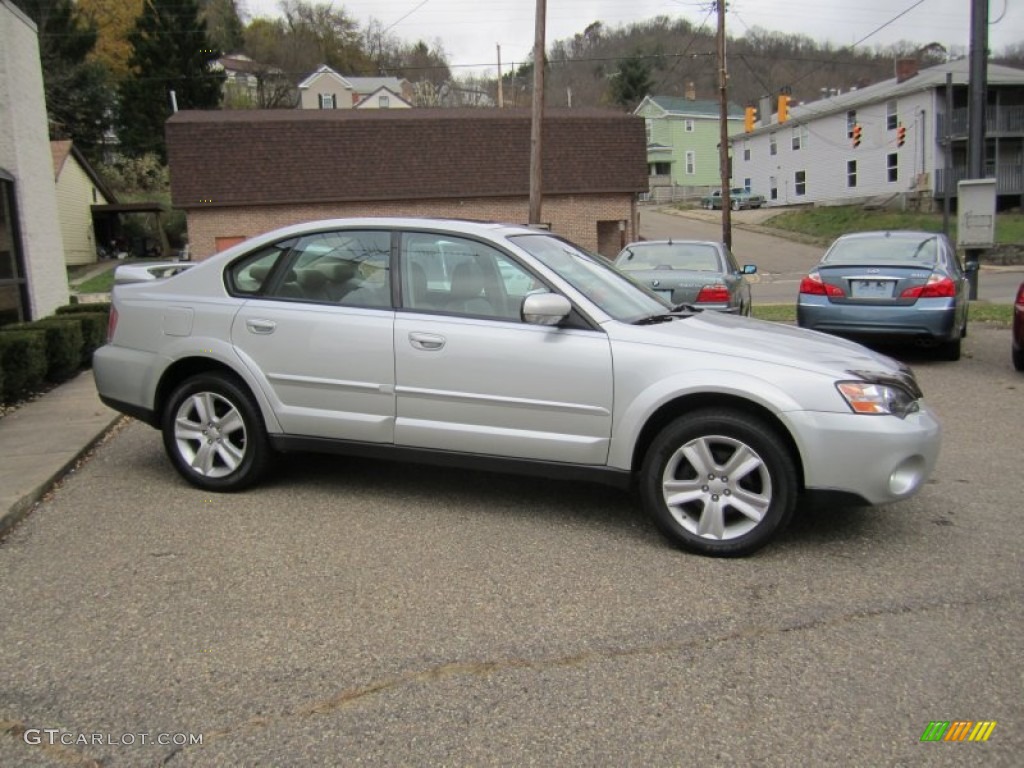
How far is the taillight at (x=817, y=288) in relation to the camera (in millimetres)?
9656

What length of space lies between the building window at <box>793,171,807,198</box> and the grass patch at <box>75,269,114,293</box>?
135 ft

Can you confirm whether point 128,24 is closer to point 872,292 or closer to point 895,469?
point 872,292

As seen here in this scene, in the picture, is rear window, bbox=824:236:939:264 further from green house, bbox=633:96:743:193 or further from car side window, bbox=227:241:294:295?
green house, bbox=633:96:743:193

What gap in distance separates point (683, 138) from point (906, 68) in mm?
29172

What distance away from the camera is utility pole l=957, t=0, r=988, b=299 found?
15.5 meters

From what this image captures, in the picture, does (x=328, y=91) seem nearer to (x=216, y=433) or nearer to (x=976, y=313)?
(x=976, y=313)

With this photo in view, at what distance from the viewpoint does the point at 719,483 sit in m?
4.16

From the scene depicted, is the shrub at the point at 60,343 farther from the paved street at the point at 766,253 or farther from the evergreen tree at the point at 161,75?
the evergreen tree at the point at 161,75

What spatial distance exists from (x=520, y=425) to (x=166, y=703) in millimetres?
2195

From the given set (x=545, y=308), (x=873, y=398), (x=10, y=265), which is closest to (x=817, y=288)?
(x=873, y=398)

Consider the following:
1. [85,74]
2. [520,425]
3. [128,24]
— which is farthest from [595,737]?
[128,24]

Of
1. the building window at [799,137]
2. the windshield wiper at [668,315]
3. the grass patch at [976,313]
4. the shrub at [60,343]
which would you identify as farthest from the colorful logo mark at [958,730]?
the building window at [799,137]

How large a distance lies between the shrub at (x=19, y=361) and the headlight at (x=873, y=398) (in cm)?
734

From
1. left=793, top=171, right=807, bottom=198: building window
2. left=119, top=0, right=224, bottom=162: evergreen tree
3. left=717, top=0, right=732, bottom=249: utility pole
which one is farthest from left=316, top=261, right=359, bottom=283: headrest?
left=793, top=171, right=807, bottom=198: building window
